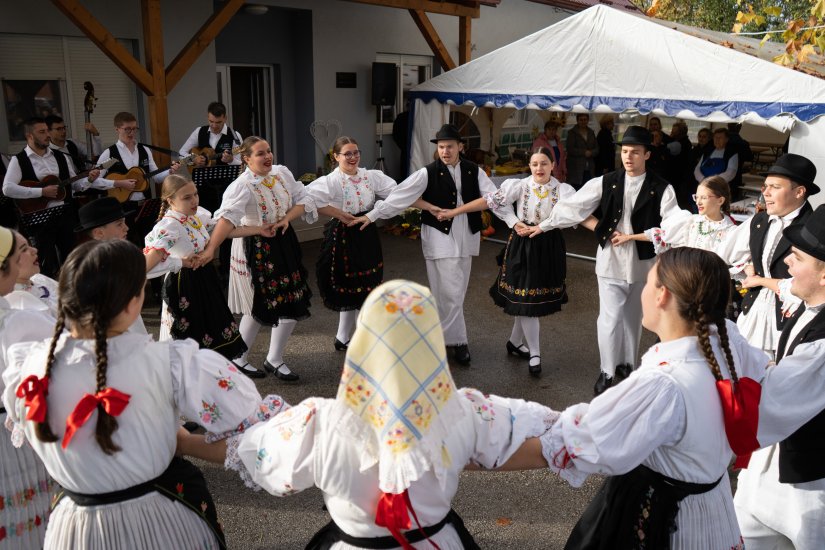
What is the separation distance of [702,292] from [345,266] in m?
3.64

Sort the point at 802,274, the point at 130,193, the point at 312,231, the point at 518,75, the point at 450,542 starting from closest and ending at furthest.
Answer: the point at 450,542
the point at 802,274
the point at 130,193
the point at 518,75
the point at 312,231

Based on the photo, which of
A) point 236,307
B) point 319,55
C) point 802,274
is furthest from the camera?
point 319,55

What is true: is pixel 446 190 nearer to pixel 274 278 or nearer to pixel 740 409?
pixel 274 278

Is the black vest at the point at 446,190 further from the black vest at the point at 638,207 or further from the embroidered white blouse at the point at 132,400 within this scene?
the embroidered white blouse at the point at 132,400

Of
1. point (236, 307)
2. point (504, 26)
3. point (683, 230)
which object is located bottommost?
point (236, 307)

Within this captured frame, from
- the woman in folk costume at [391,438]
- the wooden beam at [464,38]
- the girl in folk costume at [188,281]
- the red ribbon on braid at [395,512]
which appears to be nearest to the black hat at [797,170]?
the woman in folk costume at [391,438]

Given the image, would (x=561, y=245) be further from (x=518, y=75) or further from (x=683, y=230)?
(x=518, y=75)

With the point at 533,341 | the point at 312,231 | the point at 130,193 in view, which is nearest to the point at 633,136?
the point at 533,341

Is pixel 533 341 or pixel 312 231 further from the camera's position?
pixel 312 231

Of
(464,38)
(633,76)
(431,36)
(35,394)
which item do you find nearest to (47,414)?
(35,394)

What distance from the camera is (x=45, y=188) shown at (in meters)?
6.12

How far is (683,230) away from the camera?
445 centimetres

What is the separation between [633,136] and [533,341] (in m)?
1.58

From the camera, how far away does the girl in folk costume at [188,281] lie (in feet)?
13.3
